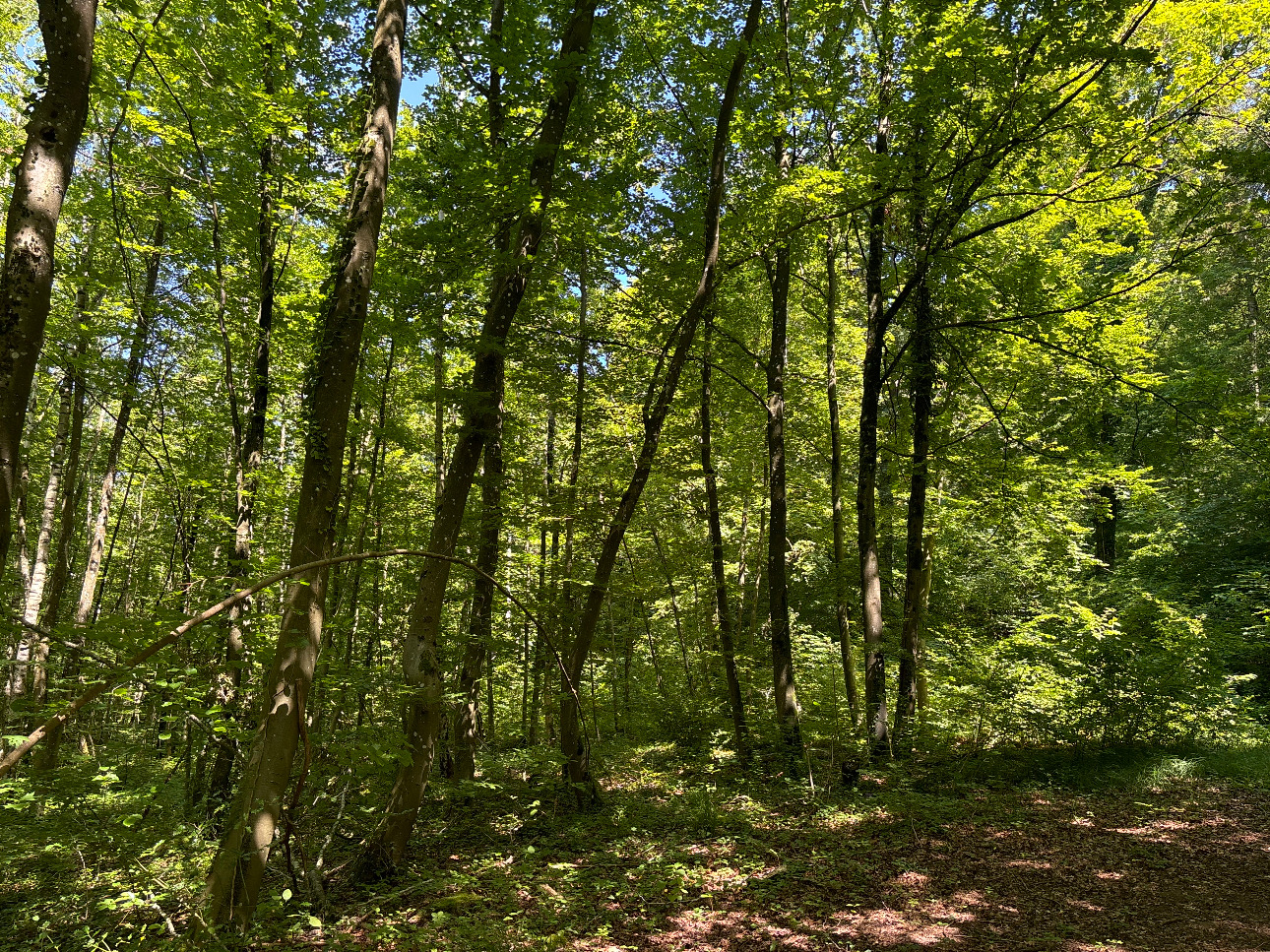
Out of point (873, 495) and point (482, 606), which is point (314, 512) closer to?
point (482, 606)

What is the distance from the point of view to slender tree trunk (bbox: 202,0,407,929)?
3744 mm

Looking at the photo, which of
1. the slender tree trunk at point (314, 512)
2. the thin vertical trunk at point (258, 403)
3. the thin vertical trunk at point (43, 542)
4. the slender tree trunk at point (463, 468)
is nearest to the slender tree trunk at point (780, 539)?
the slender tree trunk at point (463, 468)

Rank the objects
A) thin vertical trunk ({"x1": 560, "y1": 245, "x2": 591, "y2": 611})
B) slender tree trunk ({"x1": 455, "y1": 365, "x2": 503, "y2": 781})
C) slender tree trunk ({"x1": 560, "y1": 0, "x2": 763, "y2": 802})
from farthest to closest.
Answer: thin vertical trunk ({"x1": 560, "y1": 245, "x2": 591, "y2": 611})
slender tree trunk ({"x1": 455, "y1": 365, "x2": 503, "y2": 781})
slender tree trunk ({"x1": 560, "y1": 0, "x2": 763, "y2": 802})

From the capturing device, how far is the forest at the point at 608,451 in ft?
14.9

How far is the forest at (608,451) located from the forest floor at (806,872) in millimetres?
54

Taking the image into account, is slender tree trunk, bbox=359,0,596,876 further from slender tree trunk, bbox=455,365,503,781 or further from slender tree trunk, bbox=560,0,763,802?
slender tree trunk, bbox=560,0,763,802

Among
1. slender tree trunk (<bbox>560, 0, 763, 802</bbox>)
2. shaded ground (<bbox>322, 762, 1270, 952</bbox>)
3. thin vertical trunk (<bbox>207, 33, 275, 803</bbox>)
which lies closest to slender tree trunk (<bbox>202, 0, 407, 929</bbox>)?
shaded ground (<bbox>322, 762, 1270, 952</bbox>)

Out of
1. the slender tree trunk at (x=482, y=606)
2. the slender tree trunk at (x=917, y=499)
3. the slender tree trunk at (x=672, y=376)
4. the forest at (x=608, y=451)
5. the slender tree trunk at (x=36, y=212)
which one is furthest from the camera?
the slender tree trunk at (x=917, y=499)

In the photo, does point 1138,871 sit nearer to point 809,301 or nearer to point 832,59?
A: point 809,301

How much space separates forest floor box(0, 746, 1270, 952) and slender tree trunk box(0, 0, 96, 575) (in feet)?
10.5

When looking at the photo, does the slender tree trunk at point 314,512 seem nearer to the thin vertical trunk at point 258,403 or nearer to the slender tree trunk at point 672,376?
the thin vertical trunk at point 258,403

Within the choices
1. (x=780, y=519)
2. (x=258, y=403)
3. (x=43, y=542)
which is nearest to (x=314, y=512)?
(x=258, y=403)

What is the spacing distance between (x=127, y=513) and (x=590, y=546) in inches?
761

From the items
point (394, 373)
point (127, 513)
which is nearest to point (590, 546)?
point (394, 373)
